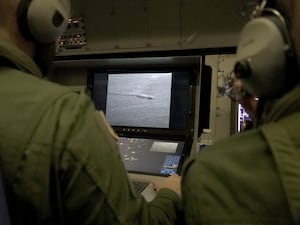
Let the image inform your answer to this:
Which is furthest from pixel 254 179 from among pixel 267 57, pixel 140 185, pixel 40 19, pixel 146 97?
pixel 146 97

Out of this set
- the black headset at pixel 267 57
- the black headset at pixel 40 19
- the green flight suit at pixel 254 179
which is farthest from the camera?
the black headset at pixel 40 19

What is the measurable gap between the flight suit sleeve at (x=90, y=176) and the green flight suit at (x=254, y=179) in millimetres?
212

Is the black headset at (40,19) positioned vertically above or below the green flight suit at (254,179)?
above

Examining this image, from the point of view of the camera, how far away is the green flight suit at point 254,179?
1.78ft

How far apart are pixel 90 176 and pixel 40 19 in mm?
455

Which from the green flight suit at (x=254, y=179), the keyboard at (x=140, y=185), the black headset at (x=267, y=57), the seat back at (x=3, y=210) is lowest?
the keyboard at (x=140, y=185)

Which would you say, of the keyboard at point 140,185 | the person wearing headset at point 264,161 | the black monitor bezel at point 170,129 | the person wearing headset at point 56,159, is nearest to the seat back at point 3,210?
the person wearing headset at point 56,159

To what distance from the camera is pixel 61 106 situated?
762 millimetres

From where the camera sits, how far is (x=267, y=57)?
2.22 ft

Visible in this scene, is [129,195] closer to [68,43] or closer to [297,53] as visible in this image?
[297,53]

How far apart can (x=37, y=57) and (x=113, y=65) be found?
44.3 inches

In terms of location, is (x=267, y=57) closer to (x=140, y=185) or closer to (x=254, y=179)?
(x=254, y=179)

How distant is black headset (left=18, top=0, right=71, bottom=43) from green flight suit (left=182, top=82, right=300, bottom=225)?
1.93 ft

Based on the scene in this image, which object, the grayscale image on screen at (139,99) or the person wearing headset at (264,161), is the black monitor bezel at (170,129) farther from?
the person wearing headset at (264,161)
